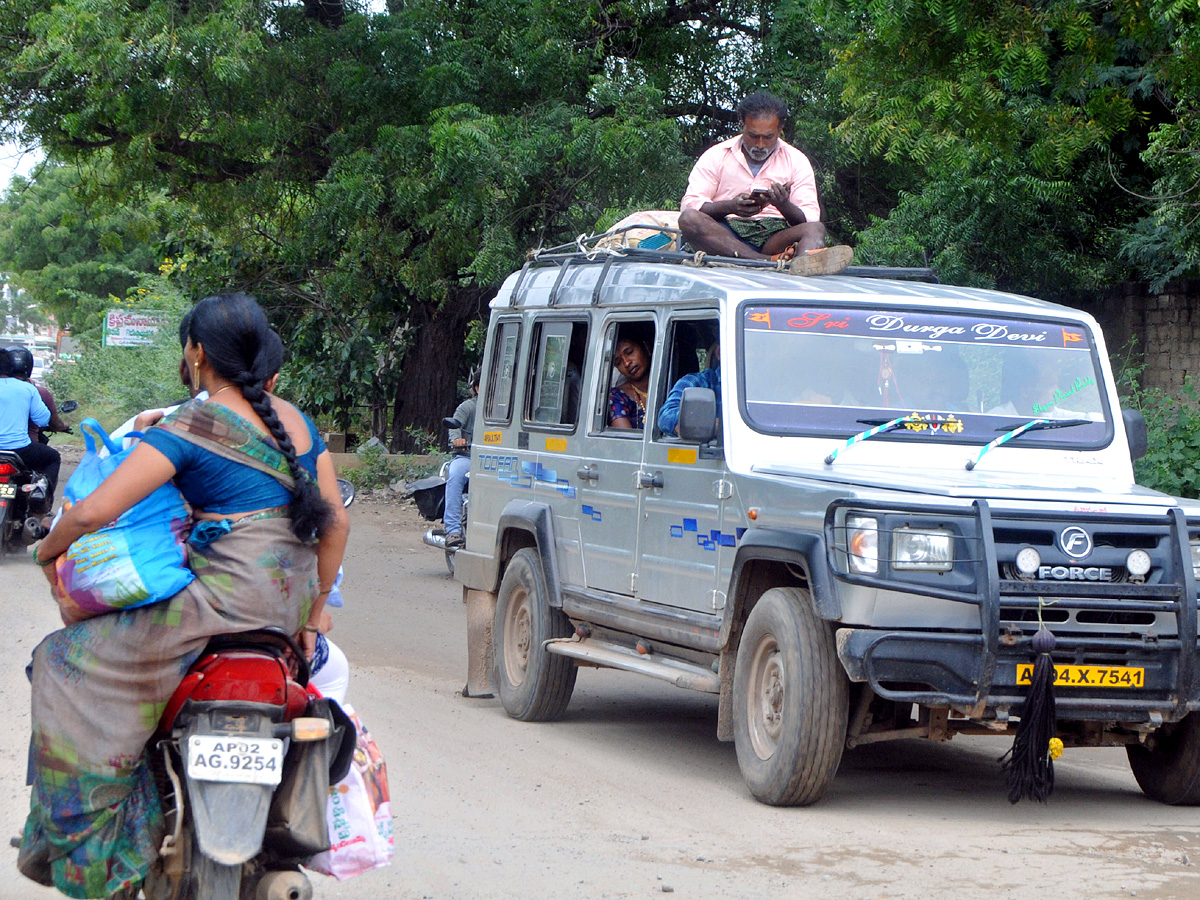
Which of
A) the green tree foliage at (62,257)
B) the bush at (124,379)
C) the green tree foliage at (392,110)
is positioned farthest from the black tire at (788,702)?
the green tree foliage at (62,257)

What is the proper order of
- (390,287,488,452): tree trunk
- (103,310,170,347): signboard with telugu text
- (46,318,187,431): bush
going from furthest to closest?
(103,310,170,347): signboard with telugu text < (46,318,187,431): bush < (390,287,488,452): tree trunk

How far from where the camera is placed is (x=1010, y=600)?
5.39 meters

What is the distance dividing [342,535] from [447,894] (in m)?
1.42

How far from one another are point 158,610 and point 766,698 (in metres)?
3.01

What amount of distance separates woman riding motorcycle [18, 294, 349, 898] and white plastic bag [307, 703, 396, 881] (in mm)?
418

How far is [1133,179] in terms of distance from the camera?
44.9 feet

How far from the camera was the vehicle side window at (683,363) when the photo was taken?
6.88m

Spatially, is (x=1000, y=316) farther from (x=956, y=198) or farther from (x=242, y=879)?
(x=956, y=198)

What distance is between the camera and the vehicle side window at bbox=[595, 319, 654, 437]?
743 cm

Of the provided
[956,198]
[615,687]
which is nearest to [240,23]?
[956,198]

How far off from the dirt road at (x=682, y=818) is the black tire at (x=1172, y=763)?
0.29 feet

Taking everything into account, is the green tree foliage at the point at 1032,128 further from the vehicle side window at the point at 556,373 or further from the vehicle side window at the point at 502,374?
the vehicle side window at the point at 556,373

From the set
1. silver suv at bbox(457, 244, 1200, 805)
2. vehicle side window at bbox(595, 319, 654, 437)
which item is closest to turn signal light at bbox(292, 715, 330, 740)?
silver suv at bbox(457, 244, 1200, 805)

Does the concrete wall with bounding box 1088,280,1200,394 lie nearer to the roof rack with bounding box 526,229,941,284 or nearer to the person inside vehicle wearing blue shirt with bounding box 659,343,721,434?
the roof rack with bounding box 526,229,941,284
